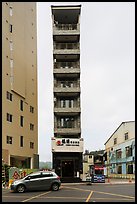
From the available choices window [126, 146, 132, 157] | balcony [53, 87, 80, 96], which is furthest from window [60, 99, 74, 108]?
window [126, 146, 132, 157]

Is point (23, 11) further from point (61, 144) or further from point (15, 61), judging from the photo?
point (61, 144)

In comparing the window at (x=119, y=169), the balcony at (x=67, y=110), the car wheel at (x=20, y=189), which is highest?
the balcony at (x=67, y=110)

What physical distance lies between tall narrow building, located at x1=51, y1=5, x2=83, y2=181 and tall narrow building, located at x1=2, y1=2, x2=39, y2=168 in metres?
3.56

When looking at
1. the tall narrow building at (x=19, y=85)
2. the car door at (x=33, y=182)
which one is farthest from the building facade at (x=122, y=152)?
the car door at (x=33, y=182)

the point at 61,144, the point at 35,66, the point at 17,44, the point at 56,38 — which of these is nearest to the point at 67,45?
the point at 56,38

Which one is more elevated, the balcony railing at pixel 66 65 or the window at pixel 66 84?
the balcony railing at pixel 66 65

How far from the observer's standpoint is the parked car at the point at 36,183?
28.2m

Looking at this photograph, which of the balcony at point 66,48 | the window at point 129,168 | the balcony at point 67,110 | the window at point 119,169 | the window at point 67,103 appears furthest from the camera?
the window at point 119,169

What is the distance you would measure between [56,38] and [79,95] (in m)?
9.24

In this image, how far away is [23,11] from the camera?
165 ft

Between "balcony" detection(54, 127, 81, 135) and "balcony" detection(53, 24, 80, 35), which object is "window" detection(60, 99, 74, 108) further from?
"balcony" detection(53, 24, 80, 35)

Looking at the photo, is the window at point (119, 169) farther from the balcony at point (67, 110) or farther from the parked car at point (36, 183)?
the parked car at point (36, 183)

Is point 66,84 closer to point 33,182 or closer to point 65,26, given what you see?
point 65,26

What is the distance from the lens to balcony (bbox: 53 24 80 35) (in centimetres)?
5206
